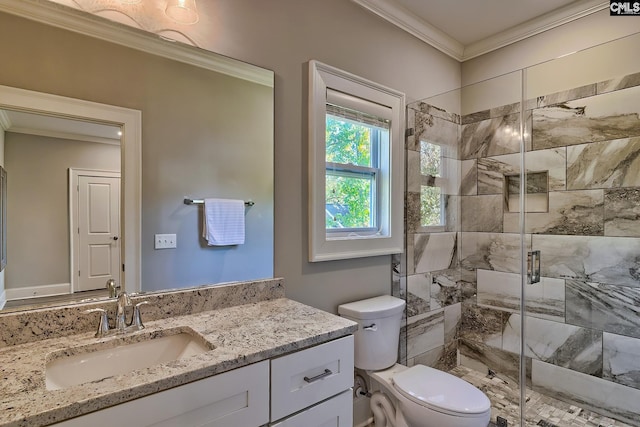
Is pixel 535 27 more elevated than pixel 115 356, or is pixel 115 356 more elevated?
pixel 535 27

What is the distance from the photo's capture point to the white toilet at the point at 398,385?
60.0 inches

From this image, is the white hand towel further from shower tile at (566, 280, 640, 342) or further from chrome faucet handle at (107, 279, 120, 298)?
shower tile at (566, 280, 640, 342)

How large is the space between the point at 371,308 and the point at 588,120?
6.07ft

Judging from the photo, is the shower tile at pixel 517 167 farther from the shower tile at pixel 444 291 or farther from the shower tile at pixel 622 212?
the shower tile at pixel 444 291

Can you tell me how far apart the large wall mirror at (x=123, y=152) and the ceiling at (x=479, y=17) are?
1.16 meters

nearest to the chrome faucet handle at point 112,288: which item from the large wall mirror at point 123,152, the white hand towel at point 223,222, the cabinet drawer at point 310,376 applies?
the large wall mirror at point 123,152

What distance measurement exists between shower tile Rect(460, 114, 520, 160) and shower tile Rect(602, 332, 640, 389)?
1.34 metres

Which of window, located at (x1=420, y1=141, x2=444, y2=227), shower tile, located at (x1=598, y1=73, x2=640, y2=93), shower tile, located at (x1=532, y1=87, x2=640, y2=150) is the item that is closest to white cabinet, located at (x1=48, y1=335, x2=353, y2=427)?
window, located at (x1=420, y1=141, x2=444, y2=227)

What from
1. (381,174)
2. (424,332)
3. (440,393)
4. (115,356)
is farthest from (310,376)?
(424,332)

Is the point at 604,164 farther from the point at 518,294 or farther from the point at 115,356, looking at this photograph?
the point at 115,356

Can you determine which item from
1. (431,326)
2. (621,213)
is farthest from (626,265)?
(431,326)

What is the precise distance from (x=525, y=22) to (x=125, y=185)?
8.89 ft

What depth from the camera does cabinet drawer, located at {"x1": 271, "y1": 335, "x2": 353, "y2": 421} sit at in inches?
40.6

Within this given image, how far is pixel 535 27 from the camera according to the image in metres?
2.30
